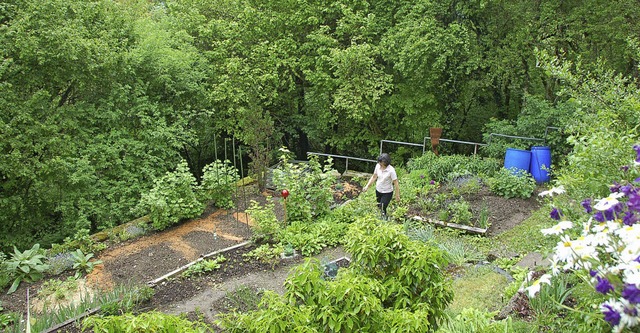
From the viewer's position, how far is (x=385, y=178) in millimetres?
7203

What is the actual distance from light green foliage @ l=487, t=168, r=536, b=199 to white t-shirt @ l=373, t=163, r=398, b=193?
101 inches

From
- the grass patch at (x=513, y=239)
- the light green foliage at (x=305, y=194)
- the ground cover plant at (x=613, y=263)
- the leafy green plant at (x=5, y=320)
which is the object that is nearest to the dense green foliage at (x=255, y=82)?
the grass patch at (x=513, y=239)

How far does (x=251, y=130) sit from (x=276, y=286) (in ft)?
15.0

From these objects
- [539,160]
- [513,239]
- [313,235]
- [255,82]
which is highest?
[255,82]

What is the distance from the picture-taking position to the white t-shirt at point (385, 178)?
7.19m

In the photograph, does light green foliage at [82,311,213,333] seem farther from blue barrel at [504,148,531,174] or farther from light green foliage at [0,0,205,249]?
blue barrel at [504,148,531,174]

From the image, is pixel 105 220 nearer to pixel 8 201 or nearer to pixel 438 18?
pixel 8 201

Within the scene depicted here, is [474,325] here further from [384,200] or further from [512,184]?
[512,184]

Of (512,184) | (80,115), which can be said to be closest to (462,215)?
(512,184)

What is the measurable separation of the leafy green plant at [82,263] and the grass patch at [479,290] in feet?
15.6

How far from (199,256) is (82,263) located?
1.55 m

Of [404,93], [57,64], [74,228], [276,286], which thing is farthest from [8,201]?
[404,93]

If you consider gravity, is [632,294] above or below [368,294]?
above

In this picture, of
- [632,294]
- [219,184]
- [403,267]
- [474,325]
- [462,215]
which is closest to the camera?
[632,294]
